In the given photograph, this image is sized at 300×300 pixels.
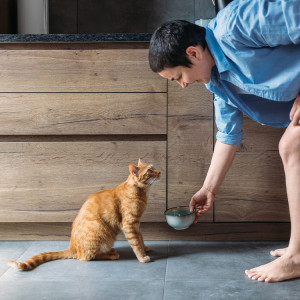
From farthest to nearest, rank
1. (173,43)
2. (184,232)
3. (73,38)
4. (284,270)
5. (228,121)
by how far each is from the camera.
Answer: (184,232)
(73,38)
(228,121)
(284,270)
(173,43)

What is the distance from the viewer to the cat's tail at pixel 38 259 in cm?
147

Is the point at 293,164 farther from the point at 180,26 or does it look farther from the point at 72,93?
the point at 72,93

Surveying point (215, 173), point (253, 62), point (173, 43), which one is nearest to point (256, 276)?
point (215, 173)

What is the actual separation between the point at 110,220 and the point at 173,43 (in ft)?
2.39

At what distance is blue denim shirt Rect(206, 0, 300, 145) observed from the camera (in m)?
1.13

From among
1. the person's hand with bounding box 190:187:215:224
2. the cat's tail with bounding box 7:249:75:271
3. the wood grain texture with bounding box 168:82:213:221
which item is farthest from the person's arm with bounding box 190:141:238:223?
the cat's tail with bounding box 7:249:75:271

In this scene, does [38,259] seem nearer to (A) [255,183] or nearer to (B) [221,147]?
(B) [221,147]

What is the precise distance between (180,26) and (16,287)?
990mm

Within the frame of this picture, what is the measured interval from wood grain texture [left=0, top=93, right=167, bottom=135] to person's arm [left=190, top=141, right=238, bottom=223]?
0.92ft

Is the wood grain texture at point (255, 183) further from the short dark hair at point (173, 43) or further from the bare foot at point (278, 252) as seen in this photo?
the short dark hair at point (173, 43)

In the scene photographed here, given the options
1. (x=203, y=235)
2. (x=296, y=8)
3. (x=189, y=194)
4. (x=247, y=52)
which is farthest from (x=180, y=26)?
(x=203, y=235)

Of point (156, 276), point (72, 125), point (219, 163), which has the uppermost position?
point (72, 125)

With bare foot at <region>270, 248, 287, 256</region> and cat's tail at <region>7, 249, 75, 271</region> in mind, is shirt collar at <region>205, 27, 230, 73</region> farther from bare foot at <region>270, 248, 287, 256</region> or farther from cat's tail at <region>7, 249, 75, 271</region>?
cat's tail at <region>7, 249, 75, 271</region>

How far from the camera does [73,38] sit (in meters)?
1.67
